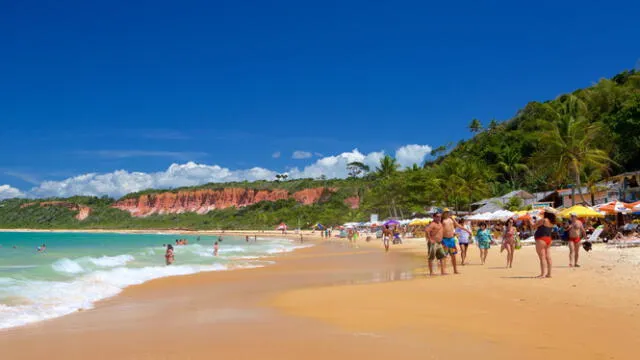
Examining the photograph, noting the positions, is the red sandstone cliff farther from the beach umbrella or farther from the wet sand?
the wet sand

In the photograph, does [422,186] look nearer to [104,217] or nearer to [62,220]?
[104,217]

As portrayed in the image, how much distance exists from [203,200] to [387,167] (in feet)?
213

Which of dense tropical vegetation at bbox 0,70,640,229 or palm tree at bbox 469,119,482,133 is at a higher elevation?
palm tree at bbox 469,119,482,133

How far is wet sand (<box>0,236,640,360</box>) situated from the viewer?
545 centimetres

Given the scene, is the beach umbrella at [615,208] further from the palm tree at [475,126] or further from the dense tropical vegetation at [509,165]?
the palm tree at [475,126]

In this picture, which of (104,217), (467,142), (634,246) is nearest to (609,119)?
(634,246)

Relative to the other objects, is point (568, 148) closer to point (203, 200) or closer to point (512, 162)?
point (512, 162)

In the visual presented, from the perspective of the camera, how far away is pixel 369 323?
688 centimetres

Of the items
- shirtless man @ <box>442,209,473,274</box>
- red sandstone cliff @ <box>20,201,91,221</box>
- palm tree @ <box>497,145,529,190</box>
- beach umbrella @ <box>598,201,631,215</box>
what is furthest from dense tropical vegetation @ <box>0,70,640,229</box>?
red sandstone cliff @ <box>20,201,91,221</box>

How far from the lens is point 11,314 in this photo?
8.30 meters

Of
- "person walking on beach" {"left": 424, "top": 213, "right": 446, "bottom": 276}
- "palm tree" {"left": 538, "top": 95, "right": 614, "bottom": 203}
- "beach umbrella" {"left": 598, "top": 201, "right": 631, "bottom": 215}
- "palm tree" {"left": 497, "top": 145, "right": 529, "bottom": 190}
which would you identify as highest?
"palm tree" {"left": 497, "top": 145, "right": 529, "bottom": 190}

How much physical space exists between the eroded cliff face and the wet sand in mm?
95104

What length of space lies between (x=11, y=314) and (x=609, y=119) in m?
45.5

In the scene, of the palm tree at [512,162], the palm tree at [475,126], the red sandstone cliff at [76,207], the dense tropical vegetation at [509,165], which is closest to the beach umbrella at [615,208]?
the dense tropical vegetation at [509,165]
